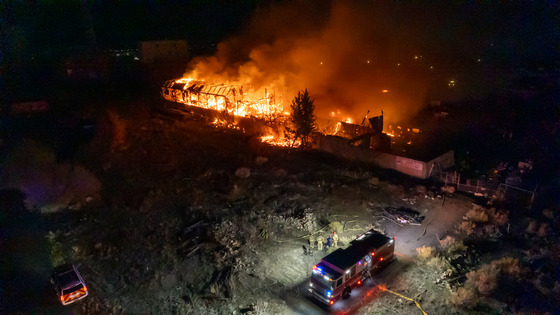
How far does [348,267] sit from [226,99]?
20.9 metres

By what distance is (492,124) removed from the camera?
31422mm

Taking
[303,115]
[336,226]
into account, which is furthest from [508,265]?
[303,115]

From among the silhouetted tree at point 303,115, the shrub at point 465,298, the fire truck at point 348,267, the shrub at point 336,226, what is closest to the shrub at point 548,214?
the shrub at point 465,298

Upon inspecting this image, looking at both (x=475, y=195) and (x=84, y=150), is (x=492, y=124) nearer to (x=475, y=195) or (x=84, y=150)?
(x=475, y=195)

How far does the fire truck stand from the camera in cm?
1132

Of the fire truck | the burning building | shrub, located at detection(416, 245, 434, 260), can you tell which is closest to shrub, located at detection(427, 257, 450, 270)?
shrub, located at detection(416, 245, 434, 260)

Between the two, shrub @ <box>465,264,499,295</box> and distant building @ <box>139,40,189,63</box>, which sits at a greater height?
distant building @ <box>139,40,189,63</box>

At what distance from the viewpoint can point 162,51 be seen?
44031 mm

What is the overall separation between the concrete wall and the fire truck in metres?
8.47

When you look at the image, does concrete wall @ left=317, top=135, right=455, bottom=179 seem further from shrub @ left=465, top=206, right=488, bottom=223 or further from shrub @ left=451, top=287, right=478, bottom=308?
shrub @ left=451, top=287, right=478, bottom=308

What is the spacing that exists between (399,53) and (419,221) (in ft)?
143

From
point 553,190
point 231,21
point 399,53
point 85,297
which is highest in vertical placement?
point 231,21

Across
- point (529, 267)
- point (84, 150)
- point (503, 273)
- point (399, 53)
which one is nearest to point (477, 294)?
point (503, 273)

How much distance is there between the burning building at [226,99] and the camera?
29.8 m
